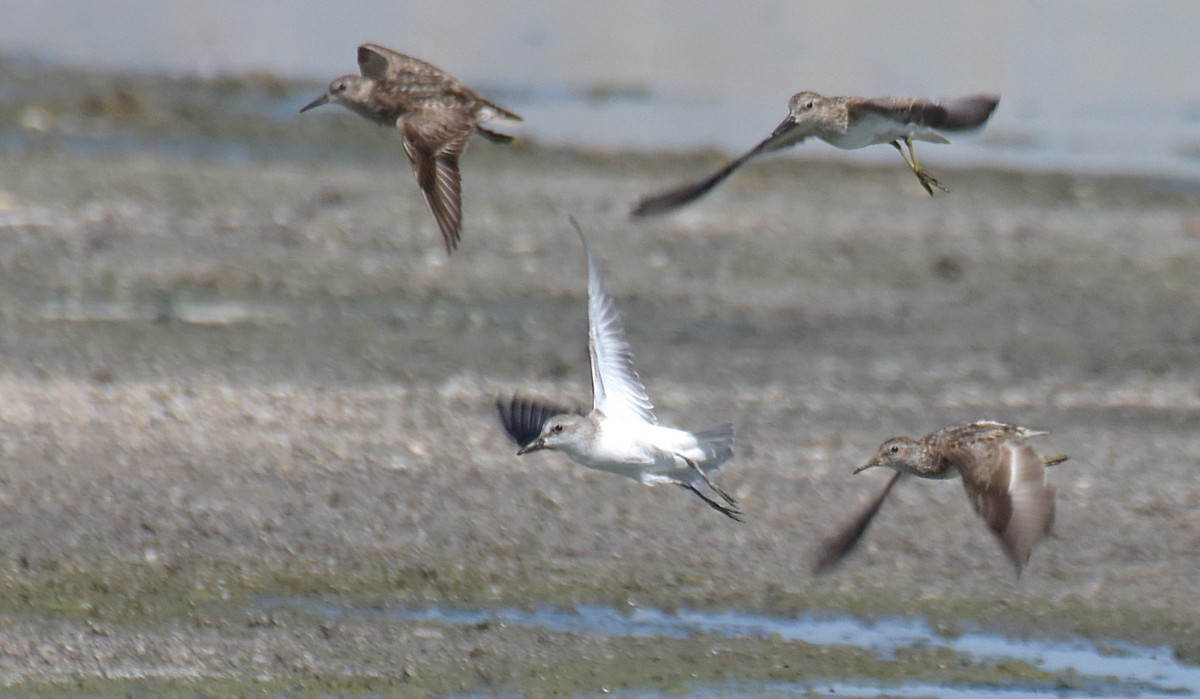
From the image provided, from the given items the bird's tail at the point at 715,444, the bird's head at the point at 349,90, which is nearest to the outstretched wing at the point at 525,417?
the bird's tail at the point at 715,444

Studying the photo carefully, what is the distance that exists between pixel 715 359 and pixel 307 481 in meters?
3.43

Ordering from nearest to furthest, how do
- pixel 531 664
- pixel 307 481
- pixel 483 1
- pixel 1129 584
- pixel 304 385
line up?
pixel 531 664
pixel 1129 584
pixel 307 481
pixel 304 385
pixel 483 1

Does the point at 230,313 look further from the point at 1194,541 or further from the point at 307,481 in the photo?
the point at 1194,541

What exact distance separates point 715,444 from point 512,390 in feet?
13.5

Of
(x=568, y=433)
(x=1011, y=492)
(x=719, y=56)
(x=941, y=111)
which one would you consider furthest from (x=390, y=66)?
(x=719, y=56)

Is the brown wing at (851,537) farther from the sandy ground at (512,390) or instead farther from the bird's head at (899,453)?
the sandy ground at (512,390)

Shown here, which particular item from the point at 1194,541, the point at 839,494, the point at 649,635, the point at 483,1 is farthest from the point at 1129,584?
the point at 483,1

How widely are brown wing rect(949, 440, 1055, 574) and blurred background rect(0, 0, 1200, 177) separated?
12.4m

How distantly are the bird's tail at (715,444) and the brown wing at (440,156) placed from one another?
1.23 meters

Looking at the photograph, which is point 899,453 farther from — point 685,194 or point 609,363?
point 685,194

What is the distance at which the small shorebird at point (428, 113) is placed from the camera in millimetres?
7535

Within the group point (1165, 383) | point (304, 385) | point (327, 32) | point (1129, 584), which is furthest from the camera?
point (327, 32)

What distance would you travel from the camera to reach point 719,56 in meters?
27.5

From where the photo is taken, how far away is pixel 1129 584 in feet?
31.4
